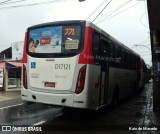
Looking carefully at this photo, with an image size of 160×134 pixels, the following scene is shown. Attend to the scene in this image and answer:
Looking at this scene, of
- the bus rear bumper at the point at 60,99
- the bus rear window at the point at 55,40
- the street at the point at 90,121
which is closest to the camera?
the street at the point at 90,121

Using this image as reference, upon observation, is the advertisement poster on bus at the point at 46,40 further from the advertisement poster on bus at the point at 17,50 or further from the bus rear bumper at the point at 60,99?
the advertisement poster on bus at the point at 17,50

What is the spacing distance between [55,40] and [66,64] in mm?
978

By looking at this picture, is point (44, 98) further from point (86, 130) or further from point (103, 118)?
point (103, 118)

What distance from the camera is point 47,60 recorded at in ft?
34.9

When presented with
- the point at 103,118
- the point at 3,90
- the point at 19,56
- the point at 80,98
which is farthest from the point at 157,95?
the point at 19,56

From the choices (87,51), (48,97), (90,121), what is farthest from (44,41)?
(90,121)

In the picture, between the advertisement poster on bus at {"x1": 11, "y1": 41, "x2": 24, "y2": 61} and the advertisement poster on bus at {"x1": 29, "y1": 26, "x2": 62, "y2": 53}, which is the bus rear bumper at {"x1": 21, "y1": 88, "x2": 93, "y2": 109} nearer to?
the advertisement poster on bus at {"x1": 29, "y1": 26, "x2": 62, "y2": 53}

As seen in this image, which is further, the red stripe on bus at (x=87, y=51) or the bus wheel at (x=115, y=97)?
the bus wheel at (x=115, y=97)

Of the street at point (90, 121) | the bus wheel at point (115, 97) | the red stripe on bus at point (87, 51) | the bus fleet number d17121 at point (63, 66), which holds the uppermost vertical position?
the red stripe on bus at point (87, 51)

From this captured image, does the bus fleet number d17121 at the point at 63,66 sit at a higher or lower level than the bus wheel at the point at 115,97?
higher

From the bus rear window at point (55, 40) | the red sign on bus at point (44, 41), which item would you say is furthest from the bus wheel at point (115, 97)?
the red sign on bus at point (44, 41)

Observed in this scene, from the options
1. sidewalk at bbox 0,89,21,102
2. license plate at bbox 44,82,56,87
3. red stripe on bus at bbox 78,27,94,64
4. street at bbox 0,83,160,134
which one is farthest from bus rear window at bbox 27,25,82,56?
sidewalk at bbox 0,89,21,102

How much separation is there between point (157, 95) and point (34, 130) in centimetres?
651

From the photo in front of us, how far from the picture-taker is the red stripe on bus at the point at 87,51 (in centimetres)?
1003
